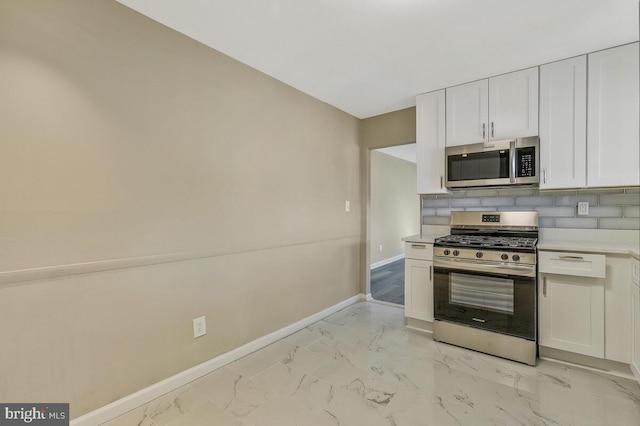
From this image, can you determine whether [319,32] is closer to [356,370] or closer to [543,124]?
[543,124]

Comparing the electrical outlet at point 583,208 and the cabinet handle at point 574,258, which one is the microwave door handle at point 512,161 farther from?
the cabinet handle at point 574,258

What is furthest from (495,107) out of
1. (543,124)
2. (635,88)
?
(635,88)

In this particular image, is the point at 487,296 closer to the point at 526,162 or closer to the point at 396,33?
the point at 526,162

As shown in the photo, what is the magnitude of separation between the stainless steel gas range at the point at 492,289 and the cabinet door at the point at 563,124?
0.41 m

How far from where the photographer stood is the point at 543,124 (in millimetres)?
2340

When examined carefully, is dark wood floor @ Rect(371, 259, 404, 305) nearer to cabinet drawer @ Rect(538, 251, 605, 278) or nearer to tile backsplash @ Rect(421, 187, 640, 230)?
tile backsplash @ Rect(421, 187, 640, 230)


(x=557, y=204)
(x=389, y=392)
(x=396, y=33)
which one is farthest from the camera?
(x=557, y=204)

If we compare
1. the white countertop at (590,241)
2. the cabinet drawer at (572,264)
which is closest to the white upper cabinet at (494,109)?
the white countertop at (590,241)

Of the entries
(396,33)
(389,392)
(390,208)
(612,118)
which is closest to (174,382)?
(389,392)

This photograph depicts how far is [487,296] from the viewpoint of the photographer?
2.31 m

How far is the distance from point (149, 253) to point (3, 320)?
653 mm

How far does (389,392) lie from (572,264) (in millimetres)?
1598

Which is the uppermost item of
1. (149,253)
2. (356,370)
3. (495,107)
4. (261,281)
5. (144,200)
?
(495,107)

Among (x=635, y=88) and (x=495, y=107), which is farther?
(x=495, y=107)
